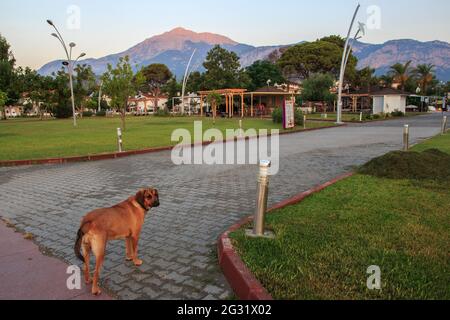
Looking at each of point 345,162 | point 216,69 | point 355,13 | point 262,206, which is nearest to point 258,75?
point 216,69

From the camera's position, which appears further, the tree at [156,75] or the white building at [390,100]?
the tree at [156,75]

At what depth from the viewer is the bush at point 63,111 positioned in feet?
160

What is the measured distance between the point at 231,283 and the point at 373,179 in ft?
16.9

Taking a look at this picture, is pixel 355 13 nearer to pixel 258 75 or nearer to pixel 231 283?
A: pixel 231 283

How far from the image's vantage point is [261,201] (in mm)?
4199

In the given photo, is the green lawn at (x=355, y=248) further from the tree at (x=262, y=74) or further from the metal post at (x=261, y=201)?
the tree at (x=262, y=74)

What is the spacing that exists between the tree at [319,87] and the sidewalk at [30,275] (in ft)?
151

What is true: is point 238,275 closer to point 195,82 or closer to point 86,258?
point 86,258

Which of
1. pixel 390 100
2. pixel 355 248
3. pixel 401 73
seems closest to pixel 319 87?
pixel 390 100

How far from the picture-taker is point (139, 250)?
4.24m

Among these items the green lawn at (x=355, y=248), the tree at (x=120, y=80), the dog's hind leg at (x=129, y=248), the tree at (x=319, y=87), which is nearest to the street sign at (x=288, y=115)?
the tree at (x=120, y=80)

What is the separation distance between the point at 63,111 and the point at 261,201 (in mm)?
50501

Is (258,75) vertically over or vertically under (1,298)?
over

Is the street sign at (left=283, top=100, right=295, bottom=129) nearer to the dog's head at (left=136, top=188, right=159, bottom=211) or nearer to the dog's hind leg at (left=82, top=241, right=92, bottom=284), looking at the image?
the dog's head at (left=136, top=188, right=159, bottom=211)
